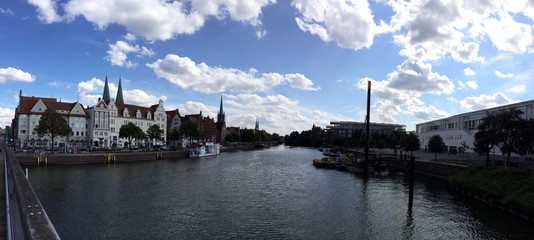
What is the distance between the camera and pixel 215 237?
2275 cm

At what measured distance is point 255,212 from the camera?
29.7 metres

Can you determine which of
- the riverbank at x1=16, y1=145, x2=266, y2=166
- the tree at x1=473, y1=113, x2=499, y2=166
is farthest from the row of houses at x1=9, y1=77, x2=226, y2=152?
the tree at x1=473, y1=113, x2=499, y2=166

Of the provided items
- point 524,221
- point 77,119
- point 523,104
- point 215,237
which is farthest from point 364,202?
point 77,119

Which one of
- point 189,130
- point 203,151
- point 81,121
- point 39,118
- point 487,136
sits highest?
point 39,118

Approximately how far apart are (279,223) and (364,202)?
1305 cm

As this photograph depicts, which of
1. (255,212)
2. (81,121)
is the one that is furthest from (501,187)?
(81,121)

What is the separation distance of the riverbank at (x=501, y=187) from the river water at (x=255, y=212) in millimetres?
1024

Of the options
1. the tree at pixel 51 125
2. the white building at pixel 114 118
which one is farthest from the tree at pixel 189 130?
the tree at pixel 51 125

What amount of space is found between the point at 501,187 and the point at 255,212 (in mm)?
23013

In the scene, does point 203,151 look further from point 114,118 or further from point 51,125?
point 51,125

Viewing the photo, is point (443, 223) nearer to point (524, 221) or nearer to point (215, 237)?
point (524, 221)

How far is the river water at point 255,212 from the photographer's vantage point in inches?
957

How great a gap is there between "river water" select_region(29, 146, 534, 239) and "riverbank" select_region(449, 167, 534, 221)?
40.3 inches

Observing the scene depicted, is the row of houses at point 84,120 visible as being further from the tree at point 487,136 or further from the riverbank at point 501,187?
the tree at point 487,136
